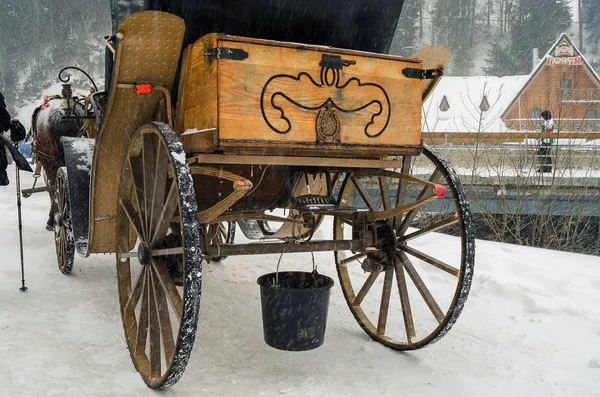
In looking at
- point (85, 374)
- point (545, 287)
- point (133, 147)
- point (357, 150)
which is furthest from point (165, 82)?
point (545, 287)

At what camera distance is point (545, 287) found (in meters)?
5.02

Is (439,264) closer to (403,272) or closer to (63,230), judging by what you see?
(403,272)

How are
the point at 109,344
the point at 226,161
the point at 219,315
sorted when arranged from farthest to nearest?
the point at 219,315, the point at 109,344, the point at 226,161

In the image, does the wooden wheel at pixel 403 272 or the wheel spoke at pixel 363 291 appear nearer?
the wooden wheel at pixel 403 272

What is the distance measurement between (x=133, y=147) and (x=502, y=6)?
60.0 metres

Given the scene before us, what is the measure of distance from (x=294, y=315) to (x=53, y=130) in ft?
15.2

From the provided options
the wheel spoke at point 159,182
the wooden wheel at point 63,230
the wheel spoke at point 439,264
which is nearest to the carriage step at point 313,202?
the wheel spoke at point 439,264

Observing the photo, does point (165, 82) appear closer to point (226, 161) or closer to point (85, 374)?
point (226, 161)

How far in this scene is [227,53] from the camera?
8.68 feet

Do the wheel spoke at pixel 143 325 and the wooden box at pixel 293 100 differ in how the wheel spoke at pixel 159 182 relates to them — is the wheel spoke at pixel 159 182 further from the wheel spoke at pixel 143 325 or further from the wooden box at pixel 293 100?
the wheel spoke at pixel 143 325

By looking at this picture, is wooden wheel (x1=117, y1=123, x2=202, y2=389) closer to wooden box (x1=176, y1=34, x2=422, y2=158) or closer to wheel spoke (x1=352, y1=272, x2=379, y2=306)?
wooden box (x1=176, y1=34, x2=422, y2=158)

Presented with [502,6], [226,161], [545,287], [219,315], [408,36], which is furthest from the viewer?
[502,6]

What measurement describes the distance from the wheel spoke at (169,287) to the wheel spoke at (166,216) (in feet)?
0.42

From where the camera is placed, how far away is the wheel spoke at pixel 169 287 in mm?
2727
